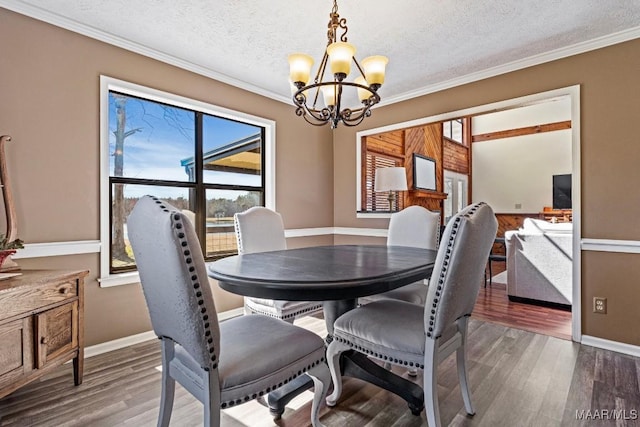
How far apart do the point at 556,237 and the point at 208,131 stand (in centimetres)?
387

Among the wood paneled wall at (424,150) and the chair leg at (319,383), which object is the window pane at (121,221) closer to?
the chair leg at (319,383)

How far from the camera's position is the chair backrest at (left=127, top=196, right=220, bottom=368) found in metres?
1.07

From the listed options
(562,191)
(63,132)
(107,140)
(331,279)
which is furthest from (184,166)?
(562,191)

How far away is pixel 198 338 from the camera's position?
109 cm

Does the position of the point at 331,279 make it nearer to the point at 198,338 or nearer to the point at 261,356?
the point at 261,356

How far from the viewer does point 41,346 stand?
1.80m

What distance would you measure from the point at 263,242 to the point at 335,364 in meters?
1.22

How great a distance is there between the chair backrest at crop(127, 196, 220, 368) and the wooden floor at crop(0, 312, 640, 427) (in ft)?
2.71

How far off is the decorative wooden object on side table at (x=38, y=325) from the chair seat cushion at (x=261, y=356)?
1.12 m

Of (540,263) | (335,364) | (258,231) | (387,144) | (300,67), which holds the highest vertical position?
(387,144)

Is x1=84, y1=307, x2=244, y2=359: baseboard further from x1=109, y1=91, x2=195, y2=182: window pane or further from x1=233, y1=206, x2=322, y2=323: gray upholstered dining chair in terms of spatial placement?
x1=109, y1=91, x2=195, y2=182: window pane

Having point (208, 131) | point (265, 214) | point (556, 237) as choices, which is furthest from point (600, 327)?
point (208, 131)

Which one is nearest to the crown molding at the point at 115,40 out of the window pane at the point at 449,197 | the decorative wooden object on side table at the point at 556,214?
the window pane at the point at 449,197

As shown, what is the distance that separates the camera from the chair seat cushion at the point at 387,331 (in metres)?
1.46
